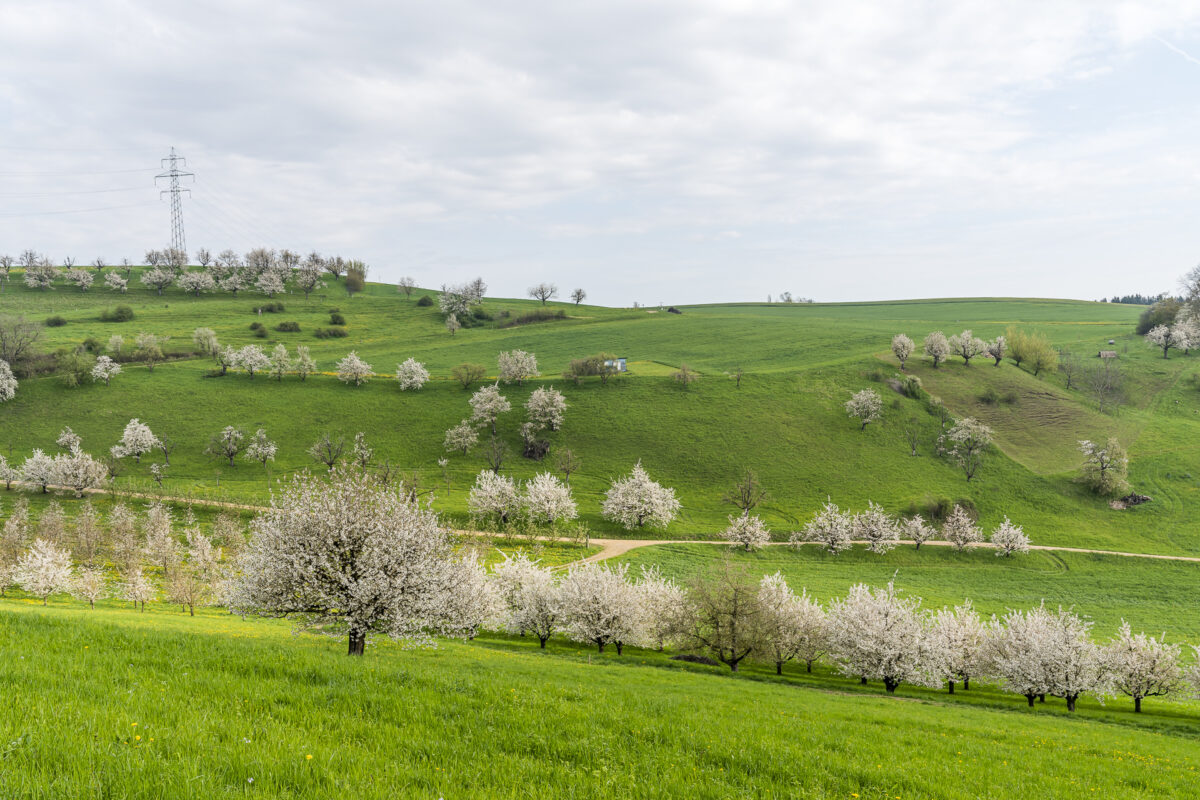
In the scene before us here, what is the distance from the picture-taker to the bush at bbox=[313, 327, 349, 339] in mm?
184250

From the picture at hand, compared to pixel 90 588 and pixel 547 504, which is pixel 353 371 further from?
pixel 90 588

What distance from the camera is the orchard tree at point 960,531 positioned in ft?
291

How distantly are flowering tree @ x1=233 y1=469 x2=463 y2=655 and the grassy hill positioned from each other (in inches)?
2612

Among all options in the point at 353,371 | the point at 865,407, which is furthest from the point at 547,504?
the point at 353,371

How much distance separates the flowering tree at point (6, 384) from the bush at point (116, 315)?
196 ft

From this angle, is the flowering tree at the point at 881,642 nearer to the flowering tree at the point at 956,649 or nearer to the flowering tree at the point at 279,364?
the flowering tree at the point at 956,649

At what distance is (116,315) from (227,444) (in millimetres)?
110638

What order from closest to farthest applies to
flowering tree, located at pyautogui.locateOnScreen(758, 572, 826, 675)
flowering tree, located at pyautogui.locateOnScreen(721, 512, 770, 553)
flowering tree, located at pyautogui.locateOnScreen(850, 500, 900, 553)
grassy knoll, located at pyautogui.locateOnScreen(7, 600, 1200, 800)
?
grassy knoll, located at pyautogui.locateOnScreen(7, 600, 1200, 800) → flowering tree, located at pyautogui.locateOnScreen(758, 572, 826, 675) → flowering tree, located at pyautogui.locateOnScreen(721, 512, 770, 553) → flowering tree, located at pyautogui.locateOnScreen(850, 500, 900, 553)

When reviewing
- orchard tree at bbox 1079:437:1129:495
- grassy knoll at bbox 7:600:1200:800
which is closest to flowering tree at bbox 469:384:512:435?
grassy knoll at bbox 7:600:1200:800

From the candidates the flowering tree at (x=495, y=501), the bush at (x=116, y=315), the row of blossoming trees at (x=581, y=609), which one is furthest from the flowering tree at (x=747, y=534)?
the bush at (x=116, y=315)

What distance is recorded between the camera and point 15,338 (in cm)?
13475

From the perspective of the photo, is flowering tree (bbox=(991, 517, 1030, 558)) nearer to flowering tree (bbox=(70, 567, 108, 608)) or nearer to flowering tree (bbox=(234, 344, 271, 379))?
flowering tree (bbox=(70, 567, 108, 608))

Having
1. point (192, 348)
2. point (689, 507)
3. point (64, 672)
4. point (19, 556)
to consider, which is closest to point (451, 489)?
point (689, 507)

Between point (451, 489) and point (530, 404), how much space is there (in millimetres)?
29314
